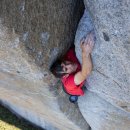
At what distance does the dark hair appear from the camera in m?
3.07

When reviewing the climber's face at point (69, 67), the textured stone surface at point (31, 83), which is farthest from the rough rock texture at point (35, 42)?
the climber's face at point (69, 67)

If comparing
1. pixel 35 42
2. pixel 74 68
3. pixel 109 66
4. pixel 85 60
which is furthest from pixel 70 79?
pixel 35 42

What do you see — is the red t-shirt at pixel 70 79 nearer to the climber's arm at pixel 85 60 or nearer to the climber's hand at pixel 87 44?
the climber's arm at pixel 85 60

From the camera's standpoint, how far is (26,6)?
2.51 metres

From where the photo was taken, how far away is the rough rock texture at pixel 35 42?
2512 millimetres

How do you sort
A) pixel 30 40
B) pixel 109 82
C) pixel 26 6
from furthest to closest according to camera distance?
pixel 109 82 < pixel 30 40 < pixel 26 6

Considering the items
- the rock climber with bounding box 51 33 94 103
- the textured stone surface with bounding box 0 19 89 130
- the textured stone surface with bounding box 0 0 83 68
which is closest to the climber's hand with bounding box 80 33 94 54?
the rock climber with bounding box 51 33 94 103

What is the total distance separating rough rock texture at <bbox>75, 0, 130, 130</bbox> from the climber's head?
12 cm

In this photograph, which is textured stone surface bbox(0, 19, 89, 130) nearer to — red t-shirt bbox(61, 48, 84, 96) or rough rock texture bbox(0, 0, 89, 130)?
rough rock texture bbox(0, 0, 89, 130)

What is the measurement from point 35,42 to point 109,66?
68 cm

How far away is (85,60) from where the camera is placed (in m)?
3.04

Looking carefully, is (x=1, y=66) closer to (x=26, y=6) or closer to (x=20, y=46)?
(x=20, y=46)

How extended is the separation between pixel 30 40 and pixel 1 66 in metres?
0.66

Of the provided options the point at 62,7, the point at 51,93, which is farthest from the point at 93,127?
the point at 62,7
